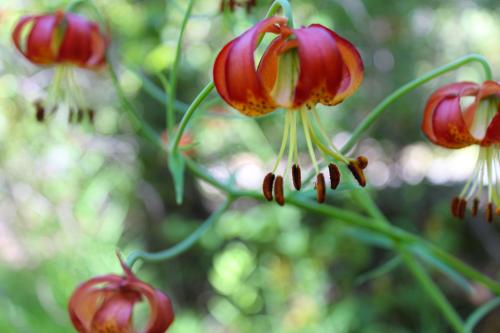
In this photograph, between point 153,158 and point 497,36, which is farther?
point 153,158

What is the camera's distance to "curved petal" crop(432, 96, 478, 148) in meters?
0.73

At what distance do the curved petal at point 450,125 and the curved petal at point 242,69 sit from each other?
240mm

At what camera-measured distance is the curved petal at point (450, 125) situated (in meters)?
0.73

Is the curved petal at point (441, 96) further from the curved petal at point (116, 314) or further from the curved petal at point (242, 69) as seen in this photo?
the curved petal at point (116, 314)

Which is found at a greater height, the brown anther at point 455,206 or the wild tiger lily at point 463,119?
the wild tiger lily at point 463,119

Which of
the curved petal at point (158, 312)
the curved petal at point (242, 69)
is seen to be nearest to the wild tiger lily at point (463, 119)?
the curved petal at point (242, 69)

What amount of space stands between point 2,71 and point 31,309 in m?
0.78

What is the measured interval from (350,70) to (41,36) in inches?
23.0

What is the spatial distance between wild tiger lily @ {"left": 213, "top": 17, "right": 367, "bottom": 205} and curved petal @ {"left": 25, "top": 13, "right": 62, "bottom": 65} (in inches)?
20.2

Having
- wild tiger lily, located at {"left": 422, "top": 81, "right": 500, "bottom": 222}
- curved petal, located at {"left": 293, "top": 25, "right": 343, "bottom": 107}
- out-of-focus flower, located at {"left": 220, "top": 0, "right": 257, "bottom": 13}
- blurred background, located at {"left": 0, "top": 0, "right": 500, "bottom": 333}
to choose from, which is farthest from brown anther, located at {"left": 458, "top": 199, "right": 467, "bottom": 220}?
blurred background, located at {"left": 0, "top": 0, "right": 500, "bottom": 333}

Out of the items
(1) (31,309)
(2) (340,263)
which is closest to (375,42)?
(2) (340,263)

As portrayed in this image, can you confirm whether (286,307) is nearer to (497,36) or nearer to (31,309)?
(31,309)

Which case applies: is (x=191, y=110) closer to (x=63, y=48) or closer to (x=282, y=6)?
(x=282, y=6)

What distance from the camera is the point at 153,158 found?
2.58 m
